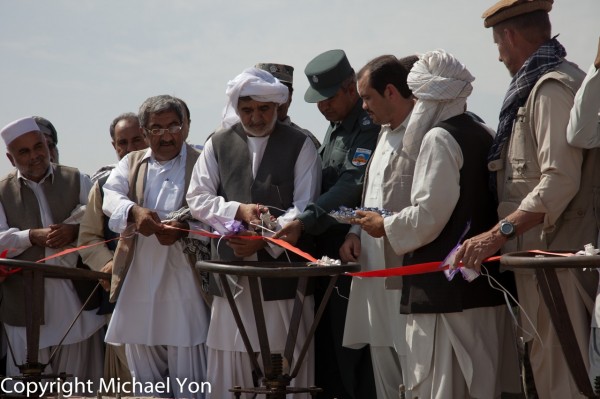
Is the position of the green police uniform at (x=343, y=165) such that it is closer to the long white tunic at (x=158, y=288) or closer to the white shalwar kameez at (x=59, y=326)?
the long white tunic at (x=158, y=288)

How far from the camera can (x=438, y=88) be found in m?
5.84

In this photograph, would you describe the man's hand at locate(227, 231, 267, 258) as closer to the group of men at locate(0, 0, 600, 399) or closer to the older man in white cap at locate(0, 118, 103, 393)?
the group of men at locate(0, 0, 600, 399)

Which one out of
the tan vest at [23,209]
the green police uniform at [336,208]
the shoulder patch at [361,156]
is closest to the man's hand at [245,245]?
the green police uniform at [336,208]

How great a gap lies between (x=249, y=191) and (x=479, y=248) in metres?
2.04

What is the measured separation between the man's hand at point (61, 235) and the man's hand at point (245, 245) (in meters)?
1.97

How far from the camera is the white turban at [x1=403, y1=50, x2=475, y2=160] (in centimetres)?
585

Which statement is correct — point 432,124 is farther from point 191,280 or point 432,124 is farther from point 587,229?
point 191,280

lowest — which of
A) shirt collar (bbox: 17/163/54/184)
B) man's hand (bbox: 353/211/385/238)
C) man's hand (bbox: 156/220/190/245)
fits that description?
man's hand (bbox: 156/220/190/245)

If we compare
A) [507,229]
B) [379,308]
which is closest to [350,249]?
[379,308]

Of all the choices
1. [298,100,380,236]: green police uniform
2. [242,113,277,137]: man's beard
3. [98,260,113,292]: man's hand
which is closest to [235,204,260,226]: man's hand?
[298,100,380,236]: green police uniform

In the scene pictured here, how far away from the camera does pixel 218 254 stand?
6.79 meters

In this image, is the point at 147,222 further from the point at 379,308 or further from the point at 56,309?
the point at 379,308

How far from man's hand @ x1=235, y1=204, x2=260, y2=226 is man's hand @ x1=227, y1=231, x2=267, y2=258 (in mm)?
96

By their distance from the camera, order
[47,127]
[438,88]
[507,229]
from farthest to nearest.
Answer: [47,127] → [438,88] → [507,229]
